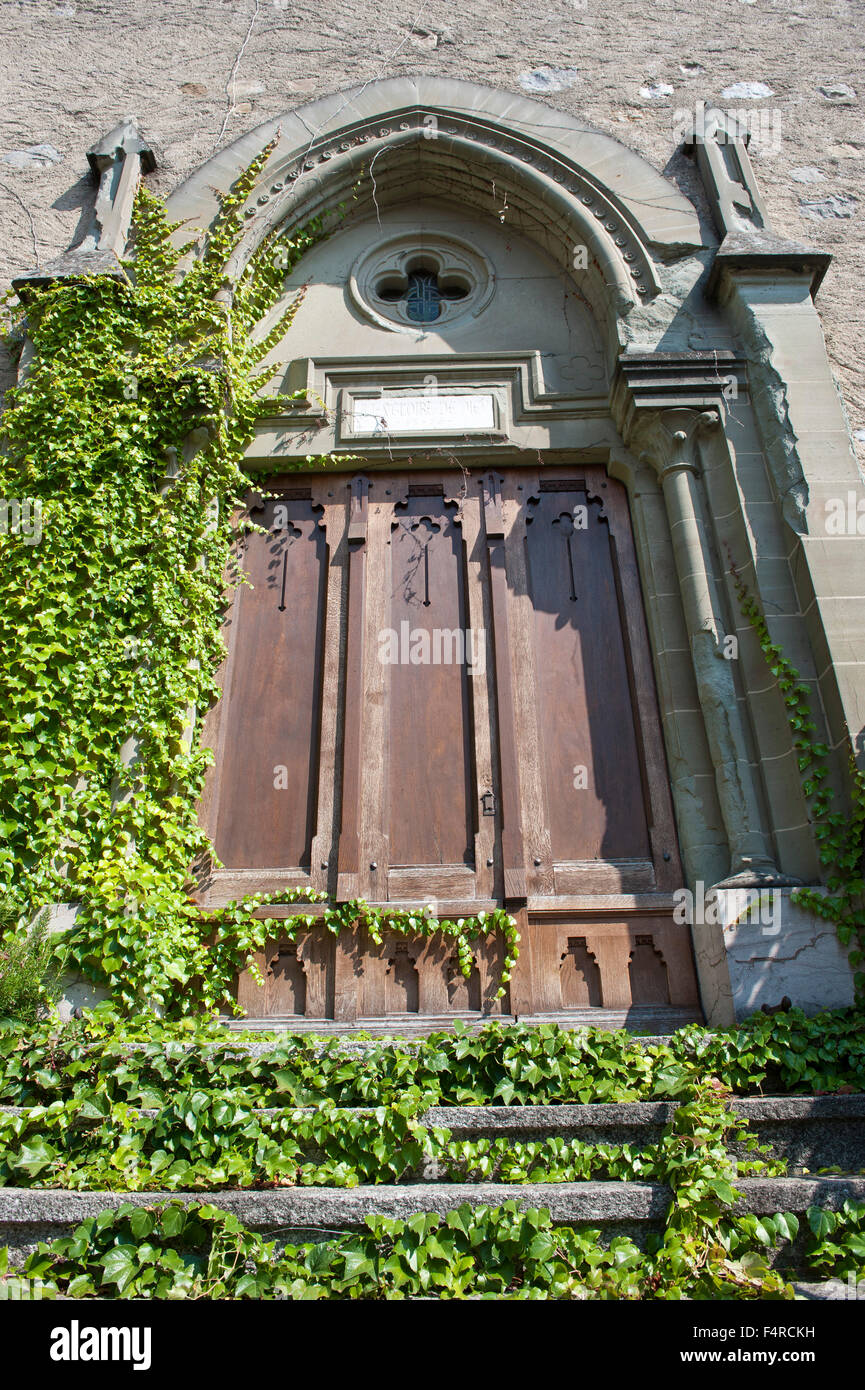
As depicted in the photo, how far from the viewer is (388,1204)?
261 centimetres

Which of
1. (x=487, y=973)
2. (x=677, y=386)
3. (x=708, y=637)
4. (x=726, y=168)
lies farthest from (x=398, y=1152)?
(x=726, y=168)

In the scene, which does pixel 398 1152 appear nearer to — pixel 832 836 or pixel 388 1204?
pixel 388 1204

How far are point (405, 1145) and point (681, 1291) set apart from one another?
0.94 metres

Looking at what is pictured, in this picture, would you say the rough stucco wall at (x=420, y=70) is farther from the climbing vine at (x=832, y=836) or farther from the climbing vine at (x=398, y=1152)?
the climbing vine at (x=398, y=1152)

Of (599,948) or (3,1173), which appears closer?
(3,1173)

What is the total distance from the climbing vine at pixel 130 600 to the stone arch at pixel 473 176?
44 centimetres

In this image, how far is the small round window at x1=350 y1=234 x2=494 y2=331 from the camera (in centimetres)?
622

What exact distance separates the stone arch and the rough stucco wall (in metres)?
0.24

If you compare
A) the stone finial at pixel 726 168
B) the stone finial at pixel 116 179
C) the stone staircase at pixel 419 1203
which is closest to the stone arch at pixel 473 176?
the stone finial at pixel 726 168

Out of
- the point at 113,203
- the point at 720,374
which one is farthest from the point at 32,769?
the point at 720,374

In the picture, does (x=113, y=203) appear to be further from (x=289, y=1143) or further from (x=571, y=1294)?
(x=571, y=1294)

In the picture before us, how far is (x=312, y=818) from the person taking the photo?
16.1 ft

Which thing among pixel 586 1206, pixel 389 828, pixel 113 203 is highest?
pixel 113 203

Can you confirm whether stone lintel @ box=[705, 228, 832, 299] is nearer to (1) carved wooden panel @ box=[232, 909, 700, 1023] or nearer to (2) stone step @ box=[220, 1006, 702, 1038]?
(1) carved wooden panel @ box=[232, 909, 700, 1023]
